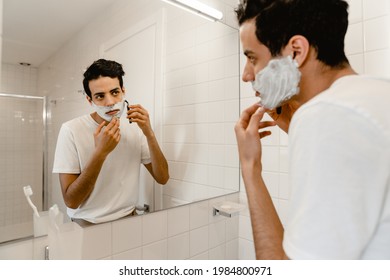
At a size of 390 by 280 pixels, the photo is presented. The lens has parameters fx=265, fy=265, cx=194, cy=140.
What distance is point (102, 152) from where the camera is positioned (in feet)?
2.66

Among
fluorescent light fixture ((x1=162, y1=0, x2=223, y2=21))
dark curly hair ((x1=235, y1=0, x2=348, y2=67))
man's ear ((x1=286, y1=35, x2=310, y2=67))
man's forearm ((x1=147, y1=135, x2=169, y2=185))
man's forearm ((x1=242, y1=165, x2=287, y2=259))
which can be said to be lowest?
man's forearm ((x1=242, y1=165, x2=287, y2=259))

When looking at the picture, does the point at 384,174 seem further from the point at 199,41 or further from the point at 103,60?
the point at 199,41

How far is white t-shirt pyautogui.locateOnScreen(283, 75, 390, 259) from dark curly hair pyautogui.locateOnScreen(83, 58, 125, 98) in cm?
62

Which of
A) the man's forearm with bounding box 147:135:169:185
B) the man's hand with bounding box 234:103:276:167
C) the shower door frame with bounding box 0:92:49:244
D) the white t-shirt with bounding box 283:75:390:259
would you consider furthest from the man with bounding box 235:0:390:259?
the shower door frame with bounding box 0:92:49:244

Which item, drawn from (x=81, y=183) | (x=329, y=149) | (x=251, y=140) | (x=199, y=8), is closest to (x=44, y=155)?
(x=81, y=183)

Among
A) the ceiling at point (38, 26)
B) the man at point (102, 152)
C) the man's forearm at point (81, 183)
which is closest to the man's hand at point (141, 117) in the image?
the man at point (102, 152)

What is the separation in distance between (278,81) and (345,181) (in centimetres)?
32

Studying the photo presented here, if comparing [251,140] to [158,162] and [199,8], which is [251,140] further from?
[199,8]

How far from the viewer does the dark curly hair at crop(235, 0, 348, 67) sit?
580 millimetres

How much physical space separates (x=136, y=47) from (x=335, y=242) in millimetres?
817

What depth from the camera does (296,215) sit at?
456 mm

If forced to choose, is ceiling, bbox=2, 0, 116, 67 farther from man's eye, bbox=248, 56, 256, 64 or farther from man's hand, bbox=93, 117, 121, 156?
man's eye, bbox=248, 56, 256, 64

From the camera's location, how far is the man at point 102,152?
772 mm

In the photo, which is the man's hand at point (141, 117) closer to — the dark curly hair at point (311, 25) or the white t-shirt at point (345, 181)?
the dark curly hair at point (311, 25)
